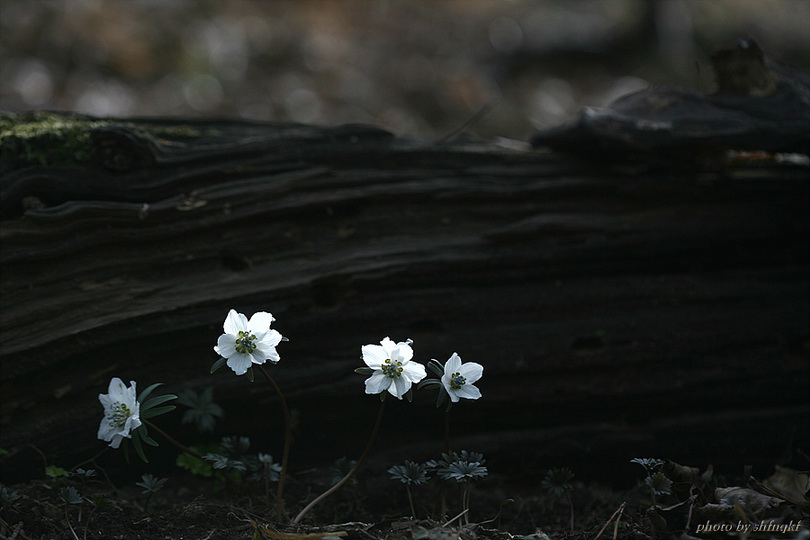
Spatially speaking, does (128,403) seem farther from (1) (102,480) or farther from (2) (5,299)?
(2) (5,299)

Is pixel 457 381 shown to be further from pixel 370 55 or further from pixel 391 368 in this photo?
pixel 370 55

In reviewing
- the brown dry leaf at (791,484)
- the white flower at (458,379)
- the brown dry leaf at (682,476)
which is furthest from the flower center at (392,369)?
the brown dry leaf at (791,484)

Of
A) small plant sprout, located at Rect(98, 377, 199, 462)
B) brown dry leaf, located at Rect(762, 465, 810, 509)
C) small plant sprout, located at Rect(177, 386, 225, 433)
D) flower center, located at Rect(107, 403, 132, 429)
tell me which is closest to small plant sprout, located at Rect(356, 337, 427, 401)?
small plant sprout, located at Rect(98, 377, 199, 462)

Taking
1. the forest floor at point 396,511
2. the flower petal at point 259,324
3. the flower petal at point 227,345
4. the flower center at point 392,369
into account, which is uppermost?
the flower petal at point 259,324

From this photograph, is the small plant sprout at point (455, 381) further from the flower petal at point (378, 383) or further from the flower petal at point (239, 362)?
the flower petal at point (239, 362)

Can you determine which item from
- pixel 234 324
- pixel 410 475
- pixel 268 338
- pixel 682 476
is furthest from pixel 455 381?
pixel 682 476
